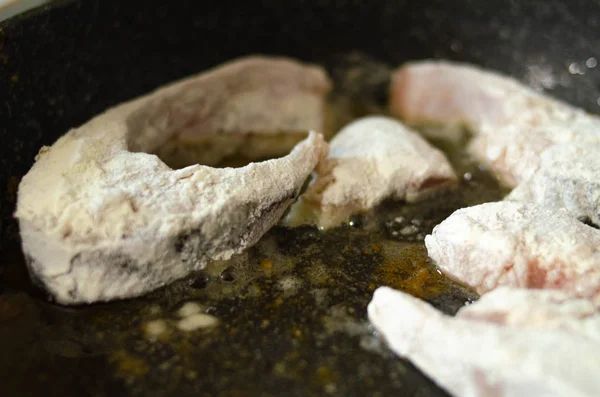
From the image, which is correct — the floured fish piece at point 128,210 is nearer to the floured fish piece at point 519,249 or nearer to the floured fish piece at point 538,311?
the floured fish piece at point 519,249

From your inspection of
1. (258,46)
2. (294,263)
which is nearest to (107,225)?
(294,263)

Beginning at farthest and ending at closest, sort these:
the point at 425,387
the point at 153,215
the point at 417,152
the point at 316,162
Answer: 1. the point at 417,152
2. the point at 316,162
3. the point at 153,215
4. the point at 425,387

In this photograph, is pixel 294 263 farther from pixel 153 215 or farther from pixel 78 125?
pixel 78 125

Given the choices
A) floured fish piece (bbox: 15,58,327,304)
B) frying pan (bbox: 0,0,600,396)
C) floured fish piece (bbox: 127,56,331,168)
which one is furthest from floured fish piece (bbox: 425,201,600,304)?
floured fish piece (bbox: 127,56,331,168)

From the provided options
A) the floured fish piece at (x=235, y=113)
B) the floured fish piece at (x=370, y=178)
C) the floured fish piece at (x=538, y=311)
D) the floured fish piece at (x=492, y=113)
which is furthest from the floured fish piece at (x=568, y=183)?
the floured fish piece at (x=235, y=113)

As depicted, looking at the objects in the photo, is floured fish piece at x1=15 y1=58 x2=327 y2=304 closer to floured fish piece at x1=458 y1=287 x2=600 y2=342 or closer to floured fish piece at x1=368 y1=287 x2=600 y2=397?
floured fish piece at x1=368 y1=287 x2=600 y2=397
